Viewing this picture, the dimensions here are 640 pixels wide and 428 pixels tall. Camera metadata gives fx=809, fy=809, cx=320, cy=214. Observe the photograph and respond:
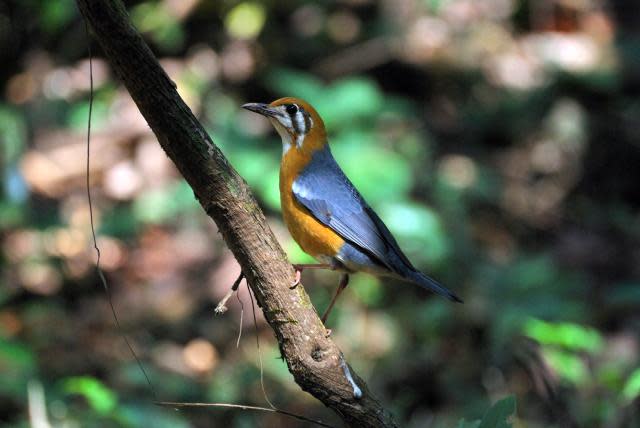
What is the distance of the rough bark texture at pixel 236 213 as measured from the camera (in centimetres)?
228

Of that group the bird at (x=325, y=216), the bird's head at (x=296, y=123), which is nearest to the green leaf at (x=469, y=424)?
the bird at (x=325, y=216)

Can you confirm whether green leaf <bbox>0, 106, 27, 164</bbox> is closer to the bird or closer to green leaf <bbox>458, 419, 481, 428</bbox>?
the bird

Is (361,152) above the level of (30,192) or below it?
above

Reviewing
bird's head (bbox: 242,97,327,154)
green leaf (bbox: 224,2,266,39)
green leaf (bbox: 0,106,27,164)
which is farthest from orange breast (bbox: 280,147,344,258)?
green leaf (bbox: 224,2,266,39)

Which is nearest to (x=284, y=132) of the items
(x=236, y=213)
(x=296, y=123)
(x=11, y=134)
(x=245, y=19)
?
(x=296, y=123)

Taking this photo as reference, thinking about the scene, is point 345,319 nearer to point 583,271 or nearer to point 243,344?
point 243,344

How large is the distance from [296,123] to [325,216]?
552mm

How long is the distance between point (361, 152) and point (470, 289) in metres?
1.42

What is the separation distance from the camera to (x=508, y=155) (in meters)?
7.87

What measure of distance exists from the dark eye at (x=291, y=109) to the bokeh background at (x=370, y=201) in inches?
58.1

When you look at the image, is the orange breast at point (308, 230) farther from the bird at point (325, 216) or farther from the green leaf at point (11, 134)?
the green leaf at point (11, 134)

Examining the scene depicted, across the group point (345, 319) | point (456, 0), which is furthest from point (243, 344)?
point (456, 0)

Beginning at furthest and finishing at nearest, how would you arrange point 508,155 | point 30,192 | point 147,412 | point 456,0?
point 456,0 → point 508,155 → point 30,192 → point 147,412

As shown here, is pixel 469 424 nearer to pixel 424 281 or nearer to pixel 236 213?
pixel 424 281
